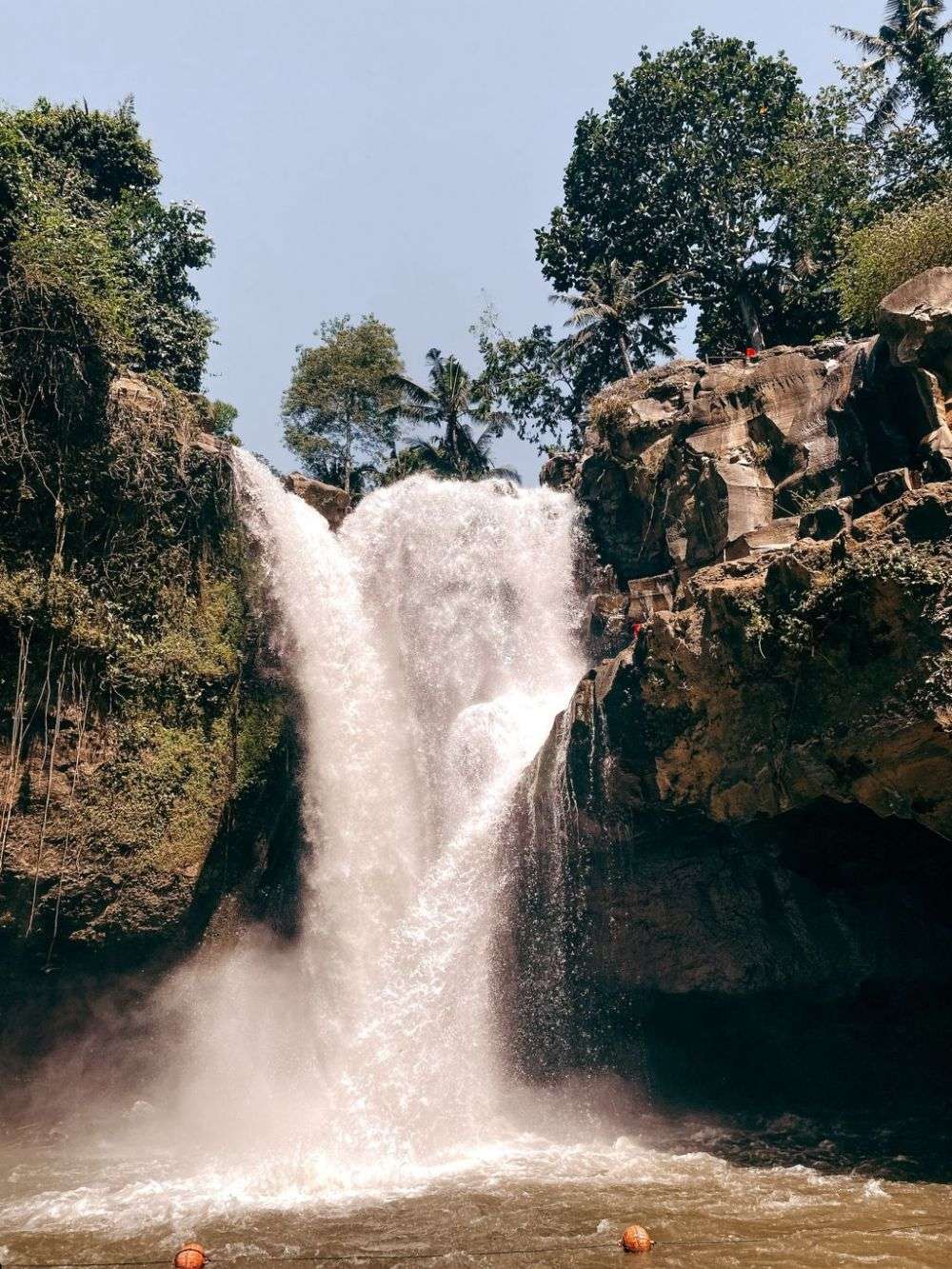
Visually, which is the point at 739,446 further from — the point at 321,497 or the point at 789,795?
the point at 321,497

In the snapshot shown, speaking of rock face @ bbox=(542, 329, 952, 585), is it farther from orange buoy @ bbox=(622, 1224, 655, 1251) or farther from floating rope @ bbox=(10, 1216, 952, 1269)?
orange buoy @ bbox=(622, 1224, 655, 1251)

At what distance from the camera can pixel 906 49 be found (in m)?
32.2

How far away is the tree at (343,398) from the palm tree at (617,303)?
7.53 metres

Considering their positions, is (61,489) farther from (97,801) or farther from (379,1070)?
(379,1070)

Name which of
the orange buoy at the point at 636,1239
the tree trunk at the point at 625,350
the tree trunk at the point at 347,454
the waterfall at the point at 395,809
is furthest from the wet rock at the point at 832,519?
the tree trunk at the point at 347,454

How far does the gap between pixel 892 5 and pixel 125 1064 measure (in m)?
40.0

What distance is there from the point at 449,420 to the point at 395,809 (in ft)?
69.3

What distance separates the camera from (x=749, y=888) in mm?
14781

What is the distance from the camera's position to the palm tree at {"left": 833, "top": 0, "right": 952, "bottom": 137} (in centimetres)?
3089

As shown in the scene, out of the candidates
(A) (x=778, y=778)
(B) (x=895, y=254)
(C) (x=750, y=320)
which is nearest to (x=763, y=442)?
(B) (x=895, y=254)

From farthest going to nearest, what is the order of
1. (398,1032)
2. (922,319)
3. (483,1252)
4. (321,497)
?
(321,497) < (398,1032) < (922,319) < (483,1252)

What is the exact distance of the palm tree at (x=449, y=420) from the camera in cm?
3528

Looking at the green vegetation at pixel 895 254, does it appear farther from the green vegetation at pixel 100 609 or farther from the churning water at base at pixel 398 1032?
the green vegetation at pixel 100 609

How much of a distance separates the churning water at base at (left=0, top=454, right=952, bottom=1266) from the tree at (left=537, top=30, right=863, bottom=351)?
1443 centimetres
